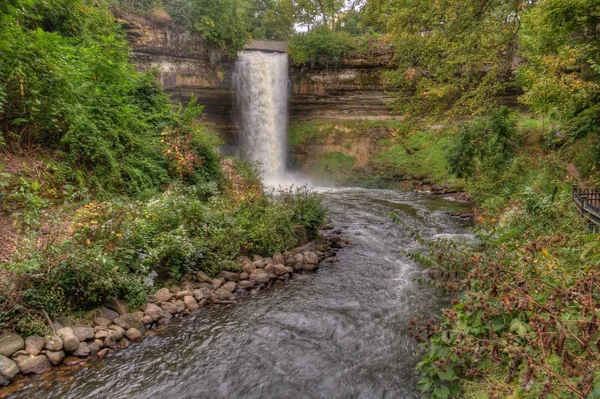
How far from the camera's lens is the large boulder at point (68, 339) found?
5.03 m

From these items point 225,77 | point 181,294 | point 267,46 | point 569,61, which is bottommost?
point 181,294

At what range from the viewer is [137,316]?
5.95 m

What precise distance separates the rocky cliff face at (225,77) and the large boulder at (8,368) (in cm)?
1957

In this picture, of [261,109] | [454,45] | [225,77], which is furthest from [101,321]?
[225,77]

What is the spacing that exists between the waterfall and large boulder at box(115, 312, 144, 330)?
19.0 meters

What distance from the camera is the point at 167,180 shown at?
10203mm

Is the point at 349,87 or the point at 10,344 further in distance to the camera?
the point at 349,87

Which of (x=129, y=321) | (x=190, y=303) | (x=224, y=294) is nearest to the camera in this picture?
(x=129, y=321)

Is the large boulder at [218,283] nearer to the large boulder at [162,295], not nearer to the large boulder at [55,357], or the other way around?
the large boulder at [162,295]

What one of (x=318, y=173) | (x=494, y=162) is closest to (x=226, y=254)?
(x=494, y=162)

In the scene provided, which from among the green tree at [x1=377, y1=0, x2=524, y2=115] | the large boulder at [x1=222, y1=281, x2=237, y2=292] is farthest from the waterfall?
the large boulder at [x1=222, y1=281, x2=237, y2=292]

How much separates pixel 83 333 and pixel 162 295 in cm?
147

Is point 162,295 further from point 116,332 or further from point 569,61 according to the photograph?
point 569,61

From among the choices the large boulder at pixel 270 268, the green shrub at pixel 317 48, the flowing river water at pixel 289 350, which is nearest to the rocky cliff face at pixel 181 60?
the green shrub at pixel 317 48
